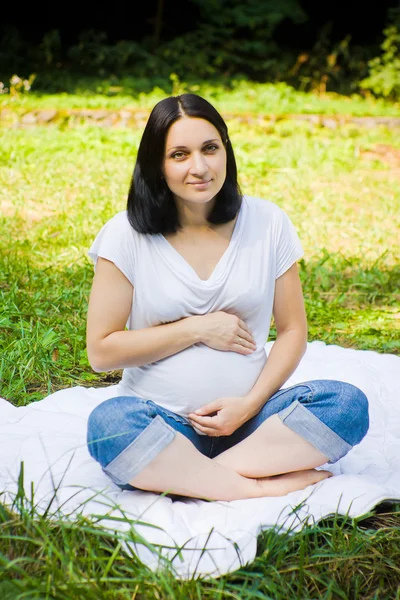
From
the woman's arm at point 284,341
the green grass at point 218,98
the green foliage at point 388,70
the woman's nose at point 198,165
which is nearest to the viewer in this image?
the woman's nose at point 198,165

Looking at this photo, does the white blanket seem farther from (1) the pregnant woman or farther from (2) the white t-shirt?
(2) the white t-shirt

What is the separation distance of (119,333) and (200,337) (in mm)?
245

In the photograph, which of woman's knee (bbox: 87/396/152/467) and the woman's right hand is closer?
woman's knee (bbox: 87/396/152/467)

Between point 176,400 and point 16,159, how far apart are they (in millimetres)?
4665

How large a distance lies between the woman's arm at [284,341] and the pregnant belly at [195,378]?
5cm

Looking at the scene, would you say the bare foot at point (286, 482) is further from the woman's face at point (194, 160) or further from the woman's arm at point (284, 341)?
the woman's face at point (194, 160)

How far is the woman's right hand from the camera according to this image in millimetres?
2189

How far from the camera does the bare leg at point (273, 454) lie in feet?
7.23

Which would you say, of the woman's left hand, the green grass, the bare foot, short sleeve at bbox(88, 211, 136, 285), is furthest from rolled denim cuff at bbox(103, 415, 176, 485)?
the green grass

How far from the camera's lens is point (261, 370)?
232 cm

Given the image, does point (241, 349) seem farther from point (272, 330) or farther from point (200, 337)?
point (272, 330)

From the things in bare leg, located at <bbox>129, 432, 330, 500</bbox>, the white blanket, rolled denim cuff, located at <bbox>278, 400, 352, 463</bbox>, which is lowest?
the white blanket

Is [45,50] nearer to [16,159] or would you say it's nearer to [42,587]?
[16,159]

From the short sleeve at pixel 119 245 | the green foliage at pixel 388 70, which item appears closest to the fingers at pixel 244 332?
the short sleeve at pixel 119 245
